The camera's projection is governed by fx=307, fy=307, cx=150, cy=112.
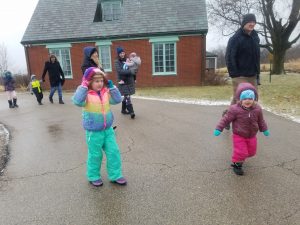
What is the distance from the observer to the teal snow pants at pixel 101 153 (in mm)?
3984

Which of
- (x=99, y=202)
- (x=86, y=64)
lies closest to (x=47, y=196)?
(x=99, y=202)

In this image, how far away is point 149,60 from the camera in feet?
60.0

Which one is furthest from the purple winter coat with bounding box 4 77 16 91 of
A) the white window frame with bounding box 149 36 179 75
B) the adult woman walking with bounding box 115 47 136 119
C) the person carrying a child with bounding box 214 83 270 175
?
the person carrying a child with bounding box 214 83 270 175

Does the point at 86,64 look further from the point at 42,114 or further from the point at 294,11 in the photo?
the point at 294,11

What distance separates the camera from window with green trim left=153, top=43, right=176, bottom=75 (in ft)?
58.7

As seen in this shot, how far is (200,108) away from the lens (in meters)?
9.45

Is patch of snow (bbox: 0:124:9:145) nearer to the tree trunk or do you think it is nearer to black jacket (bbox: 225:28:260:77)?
black jacket (bbox: 225:28:260:77)

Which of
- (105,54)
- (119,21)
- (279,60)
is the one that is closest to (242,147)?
(105,54)

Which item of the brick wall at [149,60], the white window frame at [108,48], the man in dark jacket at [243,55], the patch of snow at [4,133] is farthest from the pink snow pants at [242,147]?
the white window frame at [108,48]

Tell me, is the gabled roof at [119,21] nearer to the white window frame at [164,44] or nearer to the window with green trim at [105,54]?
the white window frame at [164,44]

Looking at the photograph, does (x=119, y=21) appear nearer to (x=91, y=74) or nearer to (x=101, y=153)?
(x=91, y=74)

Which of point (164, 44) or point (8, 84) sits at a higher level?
point (164, 44)

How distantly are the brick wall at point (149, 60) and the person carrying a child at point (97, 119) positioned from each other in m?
14.1

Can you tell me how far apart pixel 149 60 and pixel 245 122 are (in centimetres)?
1455
